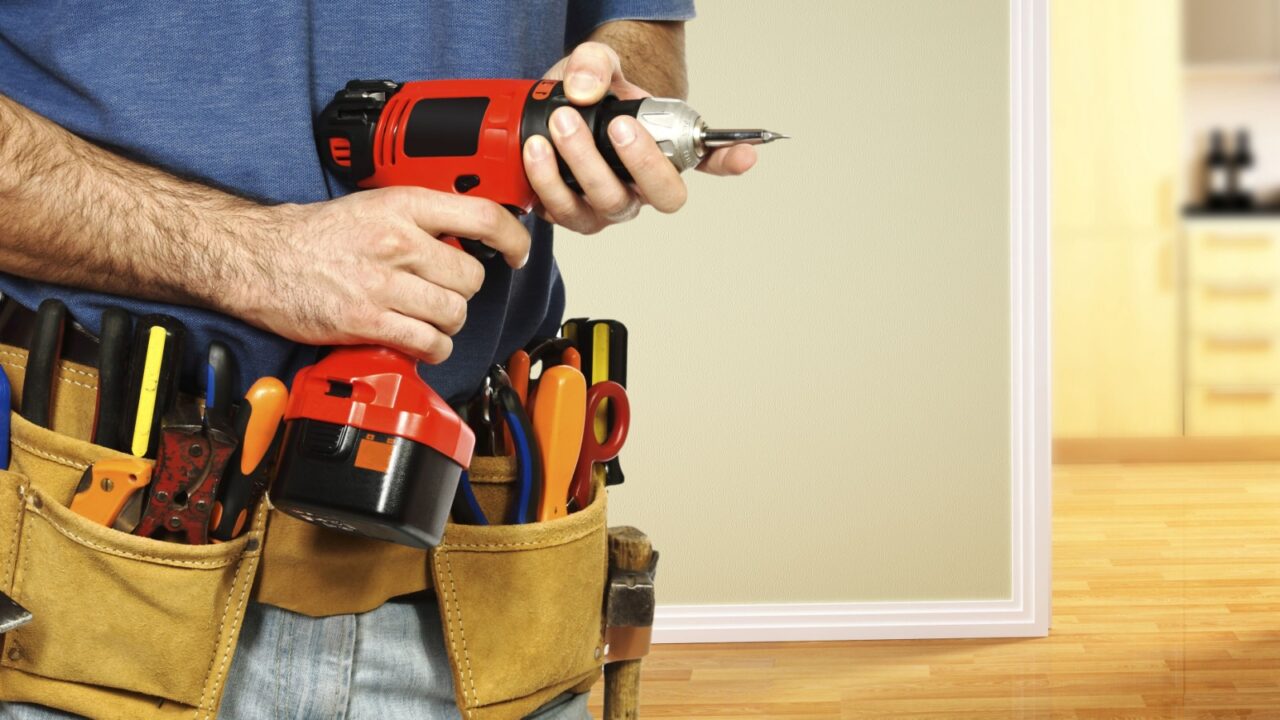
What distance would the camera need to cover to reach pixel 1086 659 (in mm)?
2646

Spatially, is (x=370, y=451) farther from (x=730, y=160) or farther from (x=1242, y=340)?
(x=1242, y=340)

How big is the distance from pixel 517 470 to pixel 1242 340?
13.6 feet

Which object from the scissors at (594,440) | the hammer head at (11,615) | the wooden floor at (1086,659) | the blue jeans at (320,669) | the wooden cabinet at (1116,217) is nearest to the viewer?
the hammer head at (11,615)

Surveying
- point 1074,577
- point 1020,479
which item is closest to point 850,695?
point 1020,479

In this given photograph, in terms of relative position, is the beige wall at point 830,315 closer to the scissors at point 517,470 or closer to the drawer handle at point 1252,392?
the scissors at point 517,470

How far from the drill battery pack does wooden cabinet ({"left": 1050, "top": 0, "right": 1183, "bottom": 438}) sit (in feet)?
12.6

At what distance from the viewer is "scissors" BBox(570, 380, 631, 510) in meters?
0.88

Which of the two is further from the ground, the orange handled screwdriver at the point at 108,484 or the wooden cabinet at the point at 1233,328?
the orange handled screwdriver at the point at 108,484

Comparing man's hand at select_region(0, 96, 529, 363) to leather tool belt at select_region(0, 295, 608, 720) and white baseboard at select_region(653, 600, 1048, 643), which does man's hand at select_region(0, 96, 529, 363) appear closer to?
leather tool belt at select_region(0, 295, 608, 720)

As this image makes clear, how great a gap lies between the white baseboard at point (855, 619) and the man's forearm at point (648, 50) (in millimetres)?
2002

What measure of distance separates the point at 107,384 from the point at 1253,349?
4401mm

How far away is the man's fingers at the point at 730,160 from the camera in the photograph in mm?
729

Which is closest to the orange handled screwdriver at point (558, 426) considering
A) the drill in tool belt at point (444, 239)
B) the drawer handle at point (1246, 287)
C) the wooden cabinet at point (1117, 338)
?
the drill in tool belt at point (444, 239)

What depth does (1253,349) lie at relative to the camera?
4.30 metres
